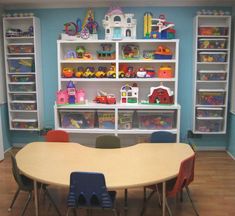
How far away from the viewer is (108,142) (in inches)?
130

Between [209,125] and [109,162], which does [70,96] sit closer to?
[109,162]

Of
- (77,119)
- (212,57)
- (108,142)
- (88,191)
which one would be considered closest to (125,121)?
(77,119)

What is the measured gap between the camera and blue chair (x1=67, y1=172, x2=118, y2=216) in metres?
2.26

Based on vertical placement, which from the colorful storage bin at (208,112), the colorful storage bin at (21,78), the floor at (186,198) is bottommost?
the floor at (186,198)

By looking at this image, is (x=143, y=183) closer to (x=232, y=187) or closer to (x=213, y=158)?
(x=232, y=187)

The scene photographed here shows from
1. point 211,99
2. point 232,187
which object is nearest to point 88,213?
point 232,187

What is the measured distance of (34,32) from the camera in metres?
4.80

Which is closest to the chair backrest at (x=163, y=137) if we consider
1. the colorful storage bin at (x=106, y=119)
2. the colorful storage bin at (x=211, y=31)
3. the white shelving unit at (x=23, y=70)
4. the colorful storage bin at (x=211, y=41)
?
the colorful storage bin at (x=106, y=119)

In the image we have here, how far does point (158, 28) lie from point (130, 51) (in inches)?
23.3

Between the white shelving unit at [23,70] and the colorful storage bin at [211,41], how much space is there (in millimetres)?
2778

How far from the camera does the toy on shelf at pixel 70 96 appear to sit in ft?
15.3

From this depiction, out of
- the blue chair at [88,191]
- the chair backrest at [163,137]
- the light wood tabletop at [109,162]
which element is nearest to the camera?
the blue chair at [88,191]

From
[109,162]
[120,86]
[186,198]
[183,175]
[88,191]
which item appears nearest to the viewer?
[88,191]

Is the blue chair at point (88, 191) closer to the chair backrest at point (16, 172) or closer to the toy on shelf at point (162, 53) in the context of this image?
the chair backrest at point (16, 172)
